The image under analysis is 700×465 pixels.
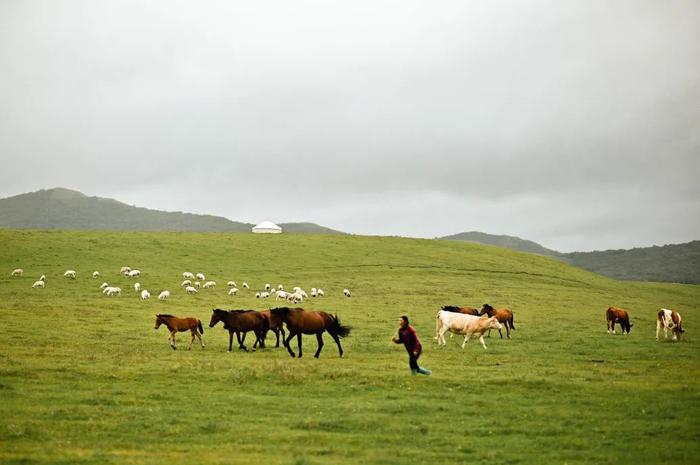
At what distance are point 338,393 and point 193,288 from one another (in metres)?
37.8

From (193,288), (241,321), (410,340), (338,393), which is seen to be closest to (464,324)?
(410,340)

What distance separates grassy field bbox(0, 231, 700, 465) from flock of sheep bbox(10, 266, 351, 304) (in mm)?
2720

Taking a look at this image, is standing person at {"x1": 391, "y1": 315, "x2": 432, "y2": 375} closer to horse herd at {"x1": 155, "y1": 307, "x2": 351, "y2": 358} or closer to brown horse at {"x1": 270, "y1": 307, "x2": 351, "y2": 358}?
brown horse at {"x1": 270, "y1": 307, "x2": 351, "y2": 358}

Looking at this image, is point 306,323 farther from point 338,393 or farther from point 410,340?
point 338,393

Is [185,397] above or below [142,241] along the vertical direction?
below

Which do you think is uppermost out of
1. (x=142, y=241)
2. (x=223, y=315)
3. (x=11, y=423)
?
(x=142, y=241)

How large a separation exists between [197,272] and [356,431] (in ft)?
175

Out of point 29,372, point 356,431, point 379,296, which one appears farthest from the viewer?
point 379,296

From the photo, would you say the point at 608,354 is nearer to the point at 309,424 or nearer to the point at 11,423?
the point at 309,424

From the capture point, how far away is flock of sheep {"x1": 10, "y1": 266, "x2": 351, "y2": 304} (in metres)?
54.4

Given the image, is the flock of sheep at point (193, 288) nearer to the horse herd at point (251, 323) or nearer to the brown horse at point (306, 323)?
the horse herd at point (251, 323)

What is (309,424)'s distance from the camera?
1745 centimetres

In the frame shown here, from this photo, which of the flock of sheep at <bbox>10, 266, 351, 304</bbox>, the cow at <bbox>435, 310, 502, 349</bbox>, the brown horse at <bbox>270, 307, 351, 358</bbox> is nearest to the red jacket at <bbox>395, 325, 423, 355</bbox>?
the brown horse at <bbox>270, 307, 351, 358</bbox>

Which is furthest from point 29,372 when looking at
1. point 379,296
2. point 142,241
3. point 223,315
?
point 142,241
